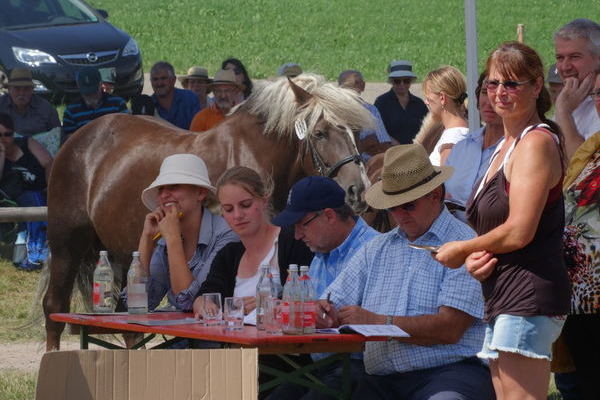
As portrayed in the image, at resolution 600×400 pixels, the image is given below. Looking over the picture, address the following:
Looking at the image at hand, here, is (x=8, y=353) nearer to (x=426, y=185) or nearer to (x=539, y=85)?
(x=426, y=185)

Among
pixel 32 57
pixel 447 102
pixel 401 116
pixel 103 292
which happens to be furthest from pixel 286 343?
pixel 32 57

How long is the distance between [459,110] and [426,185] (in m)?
2.81

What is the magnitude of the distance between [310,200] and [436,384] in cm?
109

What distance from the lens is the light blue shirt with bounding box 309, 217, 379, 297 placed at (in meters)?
5.41

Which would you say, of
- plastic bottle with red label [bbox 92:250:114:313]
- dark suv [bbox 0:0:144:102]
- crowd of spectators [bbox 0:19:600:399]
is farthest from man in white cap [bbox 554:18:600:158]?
dark suv [bbox 0:0:144:102]

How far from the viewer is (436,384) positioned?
15.4 ft

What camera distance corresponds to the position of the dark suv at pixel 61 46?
1455 cm

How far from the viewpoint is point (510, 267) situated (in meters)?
4.09

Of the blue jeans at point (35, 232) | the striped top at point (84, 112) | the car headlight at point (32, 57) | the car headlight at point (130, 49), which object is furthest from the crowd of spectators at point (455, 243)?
the car headlight at point (130, 49)

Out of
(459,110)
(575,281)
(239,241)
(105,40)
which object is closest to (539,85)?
(575,281)

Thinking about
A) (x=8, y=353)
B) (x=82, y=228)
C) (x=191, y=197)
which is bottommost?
(x=8, y=353)

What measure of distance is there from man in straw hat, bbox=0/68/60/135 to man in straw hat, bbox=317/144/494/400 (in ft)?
26.4

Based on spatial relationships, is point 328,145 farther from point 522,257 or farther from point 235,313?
point 522,257

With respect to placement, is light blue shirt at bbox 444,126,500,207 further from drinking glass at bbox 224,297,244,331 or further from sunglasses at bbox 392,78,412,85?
sunglasses at bbox 392,78,412,85
